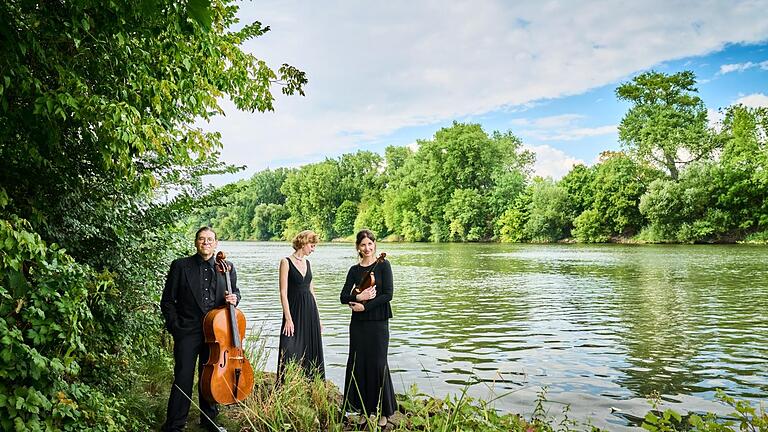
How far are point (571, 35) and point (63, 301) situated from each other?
76.3m

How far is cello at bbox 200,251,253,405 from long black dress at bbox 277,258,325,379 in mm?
1149

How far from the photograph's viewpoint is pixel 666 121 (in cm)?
5678

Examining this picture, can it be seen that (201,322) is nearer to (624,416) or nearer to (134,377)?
(134,377)

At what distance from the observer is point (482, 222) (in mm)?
68688

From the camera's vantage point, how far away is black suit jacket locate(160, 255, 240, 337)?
182 inches

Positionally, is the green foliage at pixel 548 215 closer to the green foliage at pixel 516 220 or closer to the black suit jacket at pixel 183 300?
the green foliage at pixel 516 220

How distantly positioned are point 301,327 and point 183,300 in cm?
160

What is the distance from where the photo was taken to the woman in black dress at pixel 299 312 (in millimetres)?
5957

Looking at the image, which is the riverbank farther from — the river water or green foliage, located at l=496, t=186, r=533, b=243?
green foliage, located at l=496, t=186, r=533, b=243

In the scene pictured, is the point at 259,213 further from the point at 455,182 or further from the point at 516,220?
the point at 516,220

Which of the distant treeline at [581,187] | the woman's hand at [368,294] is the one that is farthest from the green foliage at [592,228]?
the woman's hand at [368,294]

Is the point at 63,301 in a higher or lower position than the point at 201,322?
higher

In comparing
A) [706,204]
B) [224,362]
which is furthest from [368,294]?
[706,204]

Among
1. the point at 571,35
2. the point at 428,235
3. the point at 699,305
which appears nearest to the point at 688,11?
the point at 571,35
